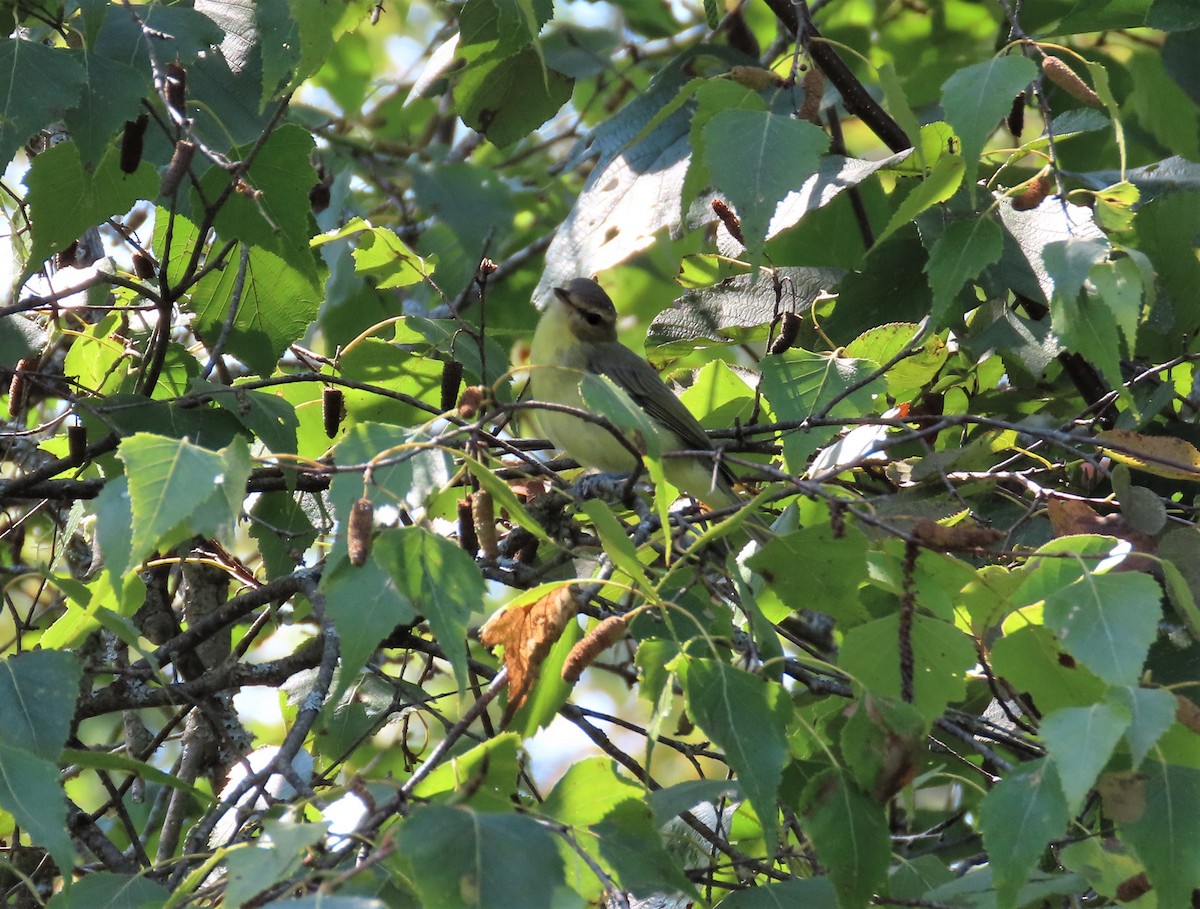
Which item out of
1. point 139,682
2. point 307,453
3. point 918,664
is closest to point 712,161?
point 918,664

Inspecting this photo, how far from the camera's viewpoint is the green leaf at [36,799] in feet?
6.22

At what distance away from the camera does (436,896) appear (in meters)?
1.66

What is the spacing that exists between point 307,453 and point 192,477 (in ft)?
6.70

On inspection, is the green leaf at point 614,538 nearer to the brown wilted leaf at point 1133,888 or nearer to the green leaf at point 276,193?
the brown wilted leaf at point 1133,888

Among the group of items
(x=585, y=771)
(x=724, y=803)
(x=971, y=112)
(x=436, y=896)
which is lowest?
(x=724, y=803)

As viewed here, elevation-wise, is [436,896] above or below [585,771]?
above

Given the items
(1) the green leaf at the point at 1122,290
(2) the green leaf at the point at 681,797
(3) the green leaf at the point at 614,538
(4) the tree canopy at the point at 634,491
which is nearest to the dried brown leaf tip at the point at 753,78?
(4) the tree canopy at the point at 634,491

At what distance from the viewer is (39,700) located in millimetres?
2219

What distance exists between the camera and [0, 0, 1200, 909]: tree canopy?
1.91m

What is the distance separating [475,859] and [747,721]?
0.51 m

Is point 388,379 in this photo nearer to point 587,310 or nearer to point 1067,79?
point 587,310

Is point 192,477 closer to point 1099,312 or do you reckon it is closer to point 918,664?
point 918,664

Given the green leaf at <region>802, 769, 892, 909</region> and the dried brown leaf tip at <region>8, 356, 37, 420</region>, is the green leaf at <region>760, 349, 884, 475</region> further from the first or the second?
the dried brown leaf tip at <region>8, 356, 37, 420</region>

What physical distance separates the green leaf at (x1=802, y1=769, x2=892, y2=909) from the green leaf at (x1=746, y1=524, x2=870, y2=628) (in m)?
0.39
